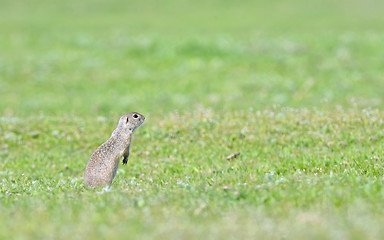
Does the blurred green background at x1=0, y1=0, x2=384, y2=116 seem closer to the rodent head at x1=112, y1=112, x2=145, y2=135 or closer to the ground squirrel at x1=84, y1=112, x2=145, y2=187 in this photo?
the rodent head at x1=112, y1=112, x2=145, y2=135

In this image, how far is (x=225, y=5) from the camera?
66312 mm

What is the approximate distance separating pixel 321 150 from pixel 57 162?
7.40m

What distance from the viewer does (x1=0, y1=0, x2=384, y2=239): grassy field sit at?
800 centimetres

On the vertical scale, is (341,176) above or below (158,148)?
above

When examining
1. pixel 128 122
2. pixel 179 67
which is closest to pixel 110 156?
pixel 128 122

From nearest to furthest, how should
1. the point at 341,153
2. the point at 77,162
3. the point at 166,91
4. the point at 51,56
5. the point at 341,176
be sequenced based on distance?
the point at 341,176 < the point at 341,153 < the point at 77,162 < the point at 166,91 < the point at 51,56

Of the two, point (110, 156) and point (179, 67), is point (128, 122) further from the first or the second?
point (179, 67)

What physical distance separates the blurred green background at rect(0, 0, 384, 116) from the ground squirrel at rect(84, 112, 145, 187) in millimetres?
11528

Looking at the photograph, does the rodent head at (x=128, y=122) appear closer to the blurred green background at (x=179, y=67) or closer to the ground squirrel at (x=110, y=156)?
the ground squirrel at (x=110, y=156)

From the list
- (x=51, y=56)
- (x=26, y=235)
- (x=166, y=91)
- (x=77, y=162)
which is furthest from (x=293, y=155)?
(x=51, y=56)

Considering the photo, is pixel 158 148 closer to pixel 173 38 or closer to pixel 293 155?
pixel 293 155

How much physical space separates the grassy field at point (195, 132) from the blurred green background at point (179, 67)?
0.45 ft

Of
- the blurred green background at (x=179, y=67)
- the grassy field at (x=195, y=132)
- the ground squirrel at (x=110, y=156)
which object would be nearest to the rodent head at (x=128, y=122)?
the ground squirrel at (x=110, y=156)

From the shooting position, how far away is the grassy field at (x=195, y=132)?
26.2 feet
